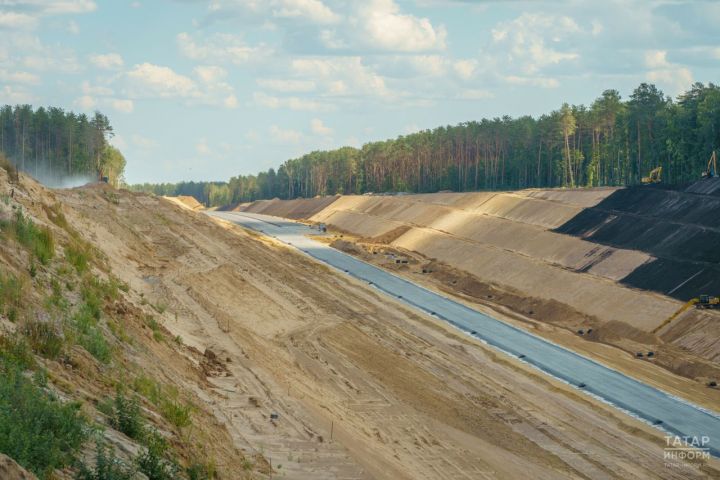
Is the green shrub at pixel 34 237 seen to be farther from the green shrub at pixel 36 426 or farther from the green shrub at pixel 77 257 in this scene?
the green shrub at pixel 36 426

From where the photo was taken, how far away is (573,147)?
143000 millimetres

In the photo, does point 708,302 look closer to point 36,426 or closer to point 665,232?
point 665,232

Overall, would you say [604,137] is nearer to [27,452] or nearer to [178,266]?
[178,266]

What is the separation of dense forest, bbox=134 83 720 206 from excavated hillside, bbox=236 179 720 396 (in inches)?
711

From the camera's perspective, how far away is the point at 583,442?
33875 mm

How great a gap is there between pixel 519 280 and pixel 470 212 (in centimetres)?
3313

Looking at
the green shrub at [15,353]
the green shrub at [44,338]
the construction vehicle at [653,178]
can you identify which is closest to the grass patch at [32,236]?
the green shrub at [44,338]

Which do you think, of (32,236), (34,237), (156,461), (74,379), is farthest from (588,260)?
(156,461)

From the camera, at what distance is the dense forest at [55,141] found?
136m

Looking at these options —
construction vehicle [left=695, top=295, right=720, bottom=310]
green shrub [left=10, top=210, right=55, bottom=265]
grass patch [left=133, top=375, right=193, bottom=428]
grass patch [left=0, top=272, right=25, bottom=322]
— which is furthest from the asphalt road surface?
grass patch [left=0, top=272, right=25, bottom=322]

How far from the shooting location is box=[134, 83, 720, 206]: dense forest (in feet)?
350

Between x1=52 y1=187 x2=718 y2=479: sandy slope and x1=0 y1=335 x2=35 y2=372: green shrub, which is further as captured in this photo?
x1=52 y1=187 x2=718 y2=479: sandy slope

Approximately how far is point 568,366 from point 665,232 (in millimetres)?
29088

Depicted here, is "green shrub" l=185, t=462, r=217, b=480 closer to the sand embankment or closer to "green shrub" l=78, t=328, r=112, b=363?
"green shrub" l=78, t=328, r=112, b=363
